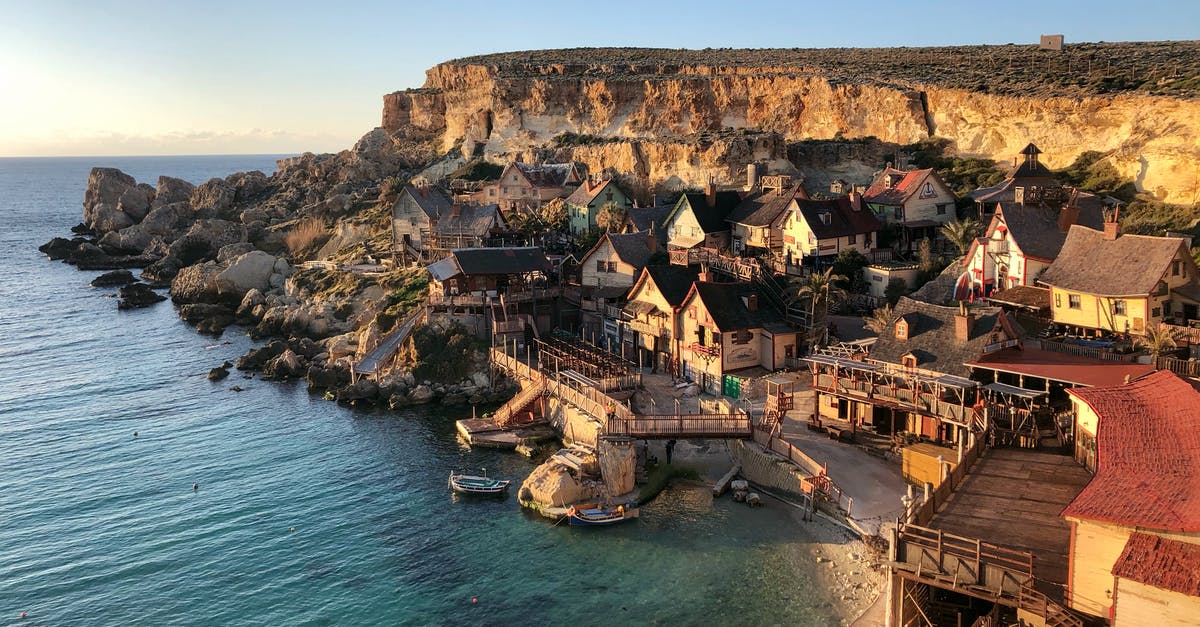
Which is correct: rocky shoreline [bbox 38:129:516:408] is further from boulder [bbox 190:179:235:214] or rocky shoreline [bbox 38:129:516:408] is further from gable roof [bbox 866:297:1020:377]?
gable roof [bbox 866:297:1020:377]

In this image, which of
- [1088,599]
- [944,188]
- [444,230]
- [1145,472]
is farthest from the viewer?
[444,230]

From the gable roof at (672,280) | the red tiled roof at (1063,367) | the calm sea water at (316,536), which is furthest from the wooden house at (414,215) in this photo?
the red tiled roof at (1063,367)

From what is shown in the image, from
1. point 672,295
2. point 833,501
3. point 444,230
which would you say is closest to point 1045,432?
point 833,501

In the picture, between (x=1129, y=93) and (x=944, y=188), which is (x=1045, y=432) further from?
(x=1129, y=93)

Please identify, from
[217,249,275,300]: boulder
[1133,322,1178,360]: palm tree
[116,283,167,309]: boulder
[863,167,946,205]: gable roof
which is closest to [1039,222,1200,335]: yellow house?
[1133,322,1178,360]: palm tree

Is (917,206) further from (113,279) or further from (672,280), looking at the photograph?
(113,279)

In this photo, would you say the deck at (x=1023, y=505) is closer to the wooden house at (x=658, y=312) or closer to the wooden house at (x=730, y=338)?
the wooden house at (x=730, y=338)
